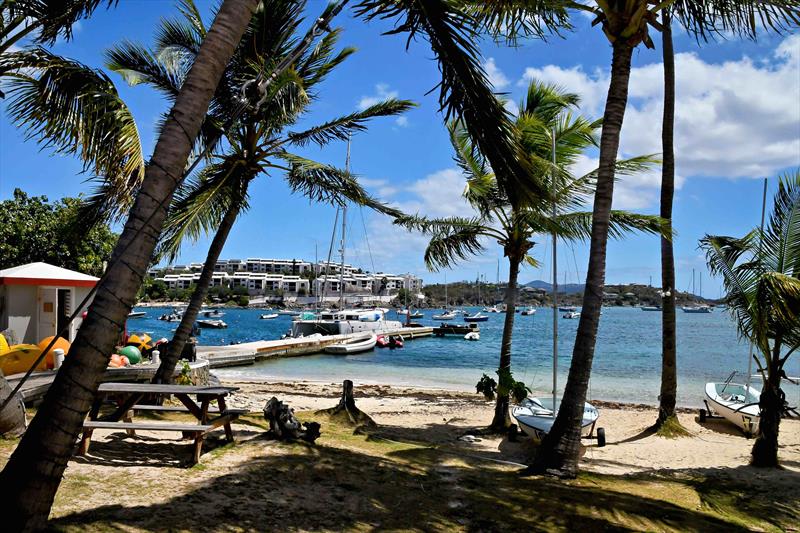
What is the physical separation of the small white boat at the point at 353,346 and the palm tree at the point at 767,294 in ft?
95.8

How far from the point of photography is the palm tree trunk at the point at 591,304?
23.4 ft

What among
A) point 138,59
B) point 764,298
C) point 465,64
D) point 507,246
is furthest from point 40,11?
point 764,298

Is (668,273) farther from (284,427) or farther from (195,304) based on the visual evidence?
(195,304)

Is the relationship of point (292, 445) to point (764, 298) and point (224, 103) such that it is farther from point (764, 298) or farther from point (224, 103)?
point (764, 298)

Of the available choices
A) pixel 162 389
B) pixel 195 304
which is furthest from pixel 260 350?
pixel 162 389

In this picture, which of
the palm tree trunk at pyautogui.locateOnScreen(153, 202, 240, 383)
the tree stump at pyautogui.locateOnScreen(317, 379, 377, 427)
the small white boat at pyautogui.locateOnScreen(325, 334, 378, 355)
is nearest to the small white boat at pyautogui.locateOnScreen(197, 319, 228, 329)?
the small white boat at pyautogui.locateOnScreen(325, 334, 378, 355)

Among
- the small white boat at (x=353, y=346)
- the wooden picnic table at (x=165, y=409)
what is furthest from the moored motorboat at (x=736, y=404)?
the small white boat at (x=353, y=346)

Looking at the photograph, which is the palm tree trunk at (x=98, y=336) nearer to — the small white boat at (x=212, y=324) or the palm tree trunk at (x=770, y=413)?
the palm tree trunk at (x=770, y=413)

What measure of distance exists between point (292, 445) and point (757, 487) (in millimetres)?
6635

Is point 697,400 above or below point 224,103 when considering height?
below

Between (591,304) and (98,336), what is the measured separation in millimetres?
5863

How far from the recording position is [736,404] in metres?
13.6

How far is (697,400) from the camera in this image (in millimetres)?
21453

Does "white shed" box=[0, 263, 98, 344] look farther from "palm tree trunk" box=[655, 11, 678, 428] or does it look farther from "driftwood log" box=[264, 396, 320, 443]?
"palm tree trunk" box=[655, 11, 678, 428]
